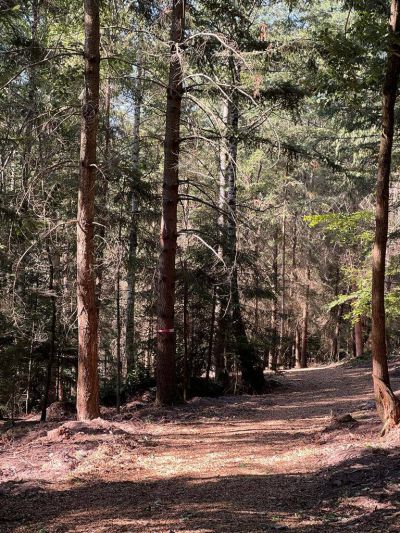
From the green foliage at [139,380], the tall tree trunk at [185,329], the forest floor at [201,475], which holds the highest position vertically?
the tall tree trunk at [185,329]

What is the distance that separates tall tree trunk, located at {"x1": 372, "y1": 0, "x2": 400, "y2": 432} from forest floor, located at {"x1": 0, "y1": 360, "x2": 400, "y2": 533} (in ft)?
1.77

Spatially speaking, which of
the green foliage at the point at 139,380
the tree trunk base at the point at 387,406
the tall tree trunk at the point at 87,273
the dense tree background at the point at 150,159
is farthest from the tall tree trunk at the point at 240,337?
the tree trunk base at the point at 387,406

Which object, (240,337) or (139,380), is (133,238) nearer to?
(139,380)

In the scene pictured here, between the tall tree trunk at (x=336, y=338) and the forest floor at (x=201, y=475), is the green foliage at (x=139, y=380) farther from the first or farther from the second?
the tall tree trunk at (x=336, y=338)

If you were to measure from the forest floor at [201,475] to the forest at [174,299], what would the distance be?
0.04 m

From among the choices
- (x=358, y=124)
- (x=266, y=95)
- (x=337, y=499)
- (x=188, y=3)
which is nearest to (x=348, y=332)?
(x=358, y=124)

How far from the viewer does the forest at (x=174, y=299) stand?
18.1 ft

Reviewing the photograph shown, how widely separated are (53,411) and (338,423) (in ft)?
23.6

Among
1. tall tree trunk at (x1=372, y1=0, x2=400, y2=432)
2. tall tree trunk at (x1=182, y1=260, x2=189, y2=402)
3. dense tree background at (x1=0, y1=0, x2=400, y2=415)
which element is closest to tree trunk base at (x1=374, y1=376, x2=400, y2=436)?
tall tree trunk at (x1=372, y1=0, x2=400, y2=432)

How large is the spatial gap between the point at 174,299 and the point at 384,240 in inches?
205

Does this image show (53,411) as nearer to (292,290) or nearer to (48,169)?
(48,169)

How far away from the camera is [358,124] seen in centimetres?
1588

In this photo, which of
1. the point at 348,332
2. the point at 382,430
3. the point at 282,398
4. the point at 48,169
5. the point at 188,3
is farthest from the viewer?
the point at 348,332

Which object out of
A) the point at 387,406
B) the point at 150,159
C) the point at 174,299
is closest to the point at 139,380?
the point at 174,299
